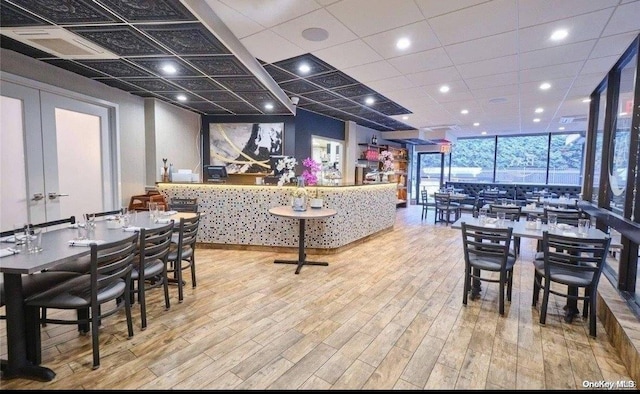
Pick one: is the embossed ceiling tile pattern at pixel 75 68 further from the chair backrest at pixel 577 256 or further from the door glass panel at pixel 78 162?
the chair backrest at pixel 577 256

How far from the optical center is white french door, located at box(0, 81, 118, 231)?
11.8ft

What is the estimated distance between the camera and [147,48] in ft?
11.0

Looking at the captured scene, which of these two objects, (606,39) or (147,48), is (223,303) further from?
(606,39)

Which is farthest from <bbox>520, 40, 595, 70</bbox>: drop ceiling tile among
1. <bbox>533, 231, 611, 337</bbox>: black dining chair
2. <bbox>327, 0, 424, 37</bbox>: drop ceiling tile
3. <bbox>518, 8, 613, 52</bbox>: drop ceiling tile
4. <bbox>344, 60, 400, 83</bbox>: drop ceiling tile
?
<bbox>533, 231, 611, 337</bbox>: black dining chair

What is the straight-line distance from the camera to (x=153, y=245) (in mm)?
2848

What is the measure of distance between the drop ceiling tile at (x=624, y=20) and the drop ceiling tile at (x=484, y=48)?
31.1 inches

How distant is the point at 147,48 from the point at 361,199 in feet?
13.1

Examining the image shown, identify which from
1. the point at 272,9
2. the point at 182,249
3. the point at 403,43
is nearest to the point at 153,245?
the point at 182,249

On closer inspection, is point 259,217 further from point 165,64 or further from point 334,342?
point 334,342

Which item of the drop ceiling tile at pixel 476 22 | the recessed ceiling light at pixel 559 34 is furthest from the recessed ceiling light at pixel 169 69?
the recessed ceiling light at pixel 559 34

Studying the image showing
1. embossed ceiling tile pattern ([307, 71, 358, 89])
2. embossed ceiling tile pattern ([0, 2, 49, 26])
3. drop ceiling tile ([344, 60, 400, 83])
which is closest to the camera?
embossed ceiling tile pattern ([0, 2, 49, 26])

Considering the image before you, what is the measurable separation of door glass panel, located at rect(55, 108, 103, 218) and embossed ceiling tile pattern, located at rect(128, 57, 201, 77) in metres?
1.49

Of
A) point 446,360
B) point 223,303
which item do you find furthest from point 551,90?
point 223,303

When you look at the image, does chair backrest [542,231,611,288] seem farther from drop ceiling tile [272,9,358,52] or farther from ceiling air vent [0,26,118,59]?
ceiling air vent [0,26,118,59]
